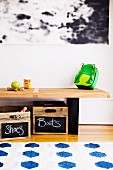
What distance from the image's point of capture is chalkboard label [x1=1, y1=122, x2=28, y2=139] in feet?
9.55

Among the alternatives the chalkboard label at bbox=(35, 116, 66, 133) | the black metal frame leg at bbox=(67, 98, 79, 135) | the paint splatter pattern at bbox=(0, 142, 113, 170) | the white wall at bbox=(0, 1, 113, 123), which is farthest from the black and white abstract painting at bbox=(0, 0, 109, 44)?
the paint splatter pattern at bbox=(0, 142, 113, 170)

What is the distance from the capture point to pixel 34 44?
11.7 feet

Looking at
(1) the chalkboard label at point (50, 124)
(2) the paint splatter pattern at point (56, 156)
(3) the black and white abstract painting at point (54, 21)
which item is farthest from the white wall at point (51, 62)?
(2) the paint splatter pattern at point (56, 156)

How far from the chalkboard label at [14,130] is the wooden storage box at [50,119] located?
0.18 m

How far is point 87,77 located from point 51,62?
55 centimetres

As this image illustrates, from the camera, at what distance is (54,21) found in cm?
357

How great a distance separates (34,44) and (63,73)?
0.53 metres

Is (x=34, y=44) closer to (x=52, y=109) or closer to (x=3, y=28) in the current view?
(x=3, y=28)

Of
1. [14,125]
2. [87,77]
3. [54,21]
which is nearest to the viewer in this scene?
[14,125]

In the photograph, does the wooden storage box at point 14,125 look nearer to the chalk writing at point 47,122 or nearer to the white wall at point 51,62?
the chalk writing at point 47,122

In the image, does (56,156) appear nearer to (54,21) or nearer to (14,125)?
(14,125)

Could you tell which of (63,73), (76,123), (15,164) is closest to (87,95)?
(76,123)

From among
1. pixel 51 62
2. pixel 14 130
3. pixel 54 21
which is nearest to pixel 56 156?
pixel 14 130

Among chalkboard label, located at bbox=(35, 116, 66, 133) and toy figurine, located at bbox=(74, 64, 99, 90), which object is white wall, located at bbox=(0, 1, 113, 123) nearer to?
toy figurine, located at bbox=(74, 64, 99, 90)
